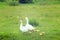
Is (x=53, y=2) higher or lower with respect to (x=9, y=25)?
higher

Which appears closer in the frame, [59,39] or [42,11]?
[59,39]

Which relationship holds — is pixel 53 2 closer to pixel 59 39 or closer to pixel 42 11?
pixel 42 11

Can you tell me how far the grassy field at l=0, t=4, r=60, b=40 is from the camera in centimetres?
299

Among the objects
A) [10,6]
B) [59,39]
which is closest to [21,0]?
[10,6]

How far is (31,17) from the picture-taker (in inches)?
126

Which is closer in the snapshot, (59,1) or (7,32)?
(7,32)

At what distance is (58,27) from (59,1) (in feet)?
1.17

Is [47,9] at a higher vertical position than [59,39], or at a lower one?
higher

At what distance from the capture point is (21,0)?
327 centimetres

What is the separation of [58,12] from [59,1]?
0.14 meters

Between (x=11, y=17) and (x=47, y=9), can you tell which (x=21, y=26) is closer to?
(x=11, y=17)

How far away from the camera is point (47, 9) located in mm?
3264

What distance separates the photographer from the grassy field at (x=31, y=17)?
2.99 m

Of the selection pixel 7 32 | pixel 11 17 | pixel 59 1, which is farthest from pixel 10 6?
pixel 59 1
